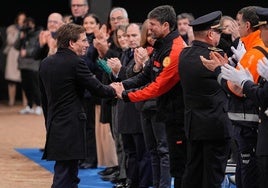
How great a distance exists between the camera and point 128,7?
643 inches

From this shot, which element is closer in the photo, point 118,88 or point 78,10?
point 118,88

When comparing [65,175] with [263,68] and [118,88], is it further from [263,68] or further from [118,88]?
[263,68]

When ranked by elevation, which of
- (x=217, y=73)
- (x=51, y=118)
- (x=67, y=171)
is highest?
(x=217, y=73)

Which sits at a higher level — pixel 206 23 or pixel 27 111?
pixel 206 23

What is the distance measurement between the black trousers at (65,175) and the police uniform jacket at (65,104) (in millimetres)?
112

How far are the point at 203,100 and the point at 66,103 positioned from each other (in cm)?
111

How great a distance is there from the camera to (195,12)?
15.9 metres

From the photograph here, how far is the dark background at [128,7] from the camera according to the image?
15.6 m

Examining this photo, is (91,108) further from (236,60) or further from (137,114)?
(236,60)

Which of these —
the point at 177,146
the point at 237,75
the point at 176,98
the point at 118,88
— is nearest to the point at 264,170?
the point at 237,75

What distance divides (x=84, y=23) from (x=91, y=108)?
105 centimetres

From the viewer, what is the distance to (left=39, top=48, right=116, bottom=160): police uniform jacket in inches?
232

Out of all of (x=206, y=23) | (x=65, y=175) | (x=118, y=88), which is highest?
(x=206, y=23)

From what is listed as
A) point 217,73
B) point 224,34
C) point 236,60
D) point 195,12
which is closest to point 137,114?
point 224,34
